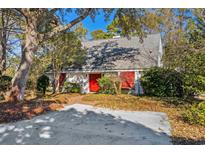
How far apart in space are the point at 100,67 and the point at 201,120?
41.4ft

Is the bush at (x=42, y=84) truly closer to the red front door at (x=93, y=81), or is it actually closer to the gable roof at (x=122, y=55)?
the gable roof at (x=122, y=55)

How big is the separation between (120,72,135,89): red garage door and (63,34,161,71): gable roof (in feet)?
1.89

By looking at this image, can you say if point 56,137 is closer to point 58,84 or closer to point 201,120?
point 201,120

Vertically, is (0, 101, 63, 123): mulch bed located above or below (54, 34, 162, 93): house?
below

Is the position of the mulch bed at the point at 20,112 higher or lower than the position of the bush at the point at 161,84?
lower

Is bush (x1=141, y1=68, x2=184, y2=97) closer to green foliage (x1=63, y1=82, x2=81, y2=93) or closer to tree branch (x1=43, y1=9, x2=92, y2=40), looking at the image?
green foliage (x1=63, y1=82, x2=81, y2=93)

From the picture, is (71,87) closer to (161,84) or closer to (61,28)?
(161,84)

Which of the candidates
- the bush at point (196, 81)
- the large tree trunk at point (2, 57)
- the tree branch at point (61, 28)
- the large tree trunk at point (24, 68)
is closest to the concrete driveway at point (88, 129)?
the bush at point (196, 81)

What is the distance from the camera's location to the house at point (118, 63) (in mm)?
18391

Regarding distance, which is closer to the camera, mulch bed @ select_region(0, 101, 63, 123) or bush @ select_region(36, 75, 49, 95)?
mulch bed @ select_region(0, 101, 63, 123)

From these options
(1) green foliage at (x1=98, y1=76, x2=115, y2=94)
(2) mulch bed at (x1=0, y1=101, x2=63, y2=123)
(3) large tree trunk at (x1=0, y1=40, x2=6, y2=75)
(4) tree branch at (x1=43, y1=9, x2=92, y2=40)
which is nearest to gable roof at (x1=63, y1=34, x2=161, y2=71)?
(1) green foliage at (x1=98, y1=76, x2=115, y2=94)

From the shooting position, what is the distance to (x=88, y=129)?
263 inches

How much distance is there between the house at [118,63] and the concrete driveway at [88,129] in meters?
9.63

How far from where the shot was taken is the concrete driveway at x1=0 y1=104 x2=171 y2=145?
5.61m
